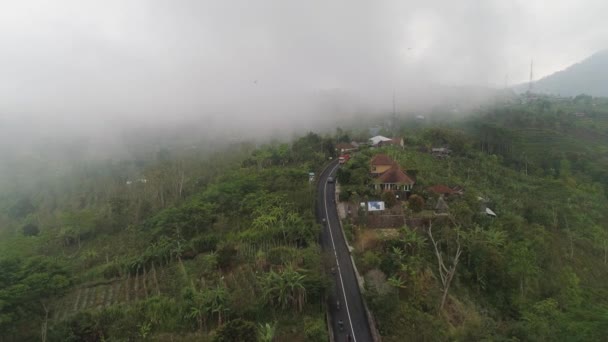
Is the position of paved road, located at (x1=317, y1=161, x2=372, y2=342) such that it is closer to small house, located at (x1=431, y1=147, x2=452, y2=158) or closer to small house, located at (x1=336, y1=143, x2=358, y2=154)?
small house, located at (x1=336, y1=143, x2=358, y2=154)

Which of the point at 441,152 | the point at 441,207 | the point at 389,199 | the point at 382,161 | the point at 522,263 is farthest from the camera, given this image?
the point at 441,152

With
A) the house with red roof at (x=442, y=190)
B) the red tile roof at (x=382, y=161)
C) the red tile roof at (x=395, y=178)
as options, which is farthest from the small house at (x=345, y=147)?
the house with red roof at (x=442, y=190)

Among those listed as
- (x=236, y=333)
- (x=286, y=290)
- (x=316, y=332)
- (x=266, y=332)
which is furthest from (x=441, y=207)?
(x=236, y=333)

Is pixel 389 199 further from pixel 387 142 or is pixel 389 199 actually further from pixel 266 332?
pixel 387 142

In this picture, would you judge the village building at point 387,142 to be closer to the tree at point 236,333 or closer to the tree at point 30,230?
the tree at point 236,333

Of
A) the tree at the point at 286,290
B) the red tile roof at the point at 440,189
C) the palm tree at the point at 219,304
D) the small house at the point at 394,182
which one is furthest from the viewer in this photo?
the small house at the point at 394,182

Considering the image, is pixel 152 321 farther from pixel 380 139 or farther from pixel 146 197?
pixel 380 139
